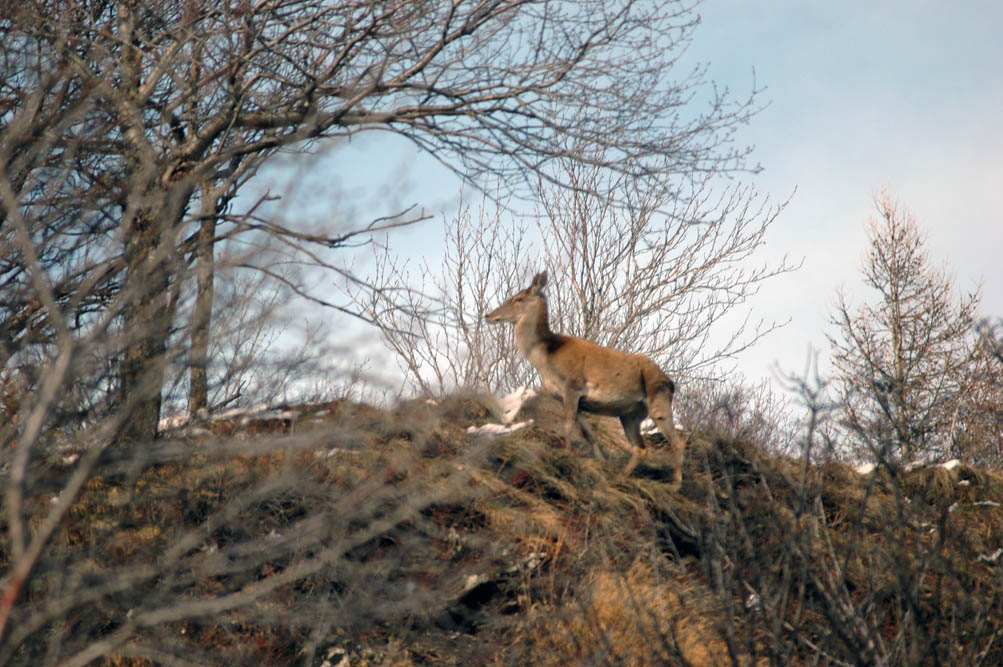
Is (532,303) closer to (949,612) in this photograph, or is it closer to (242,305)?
(949,612)

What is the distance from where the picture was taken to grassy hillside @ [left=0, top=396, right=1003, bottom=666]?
5.02 meters

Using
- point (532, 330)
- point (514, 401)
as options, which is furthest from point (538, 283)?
point (514, 401)

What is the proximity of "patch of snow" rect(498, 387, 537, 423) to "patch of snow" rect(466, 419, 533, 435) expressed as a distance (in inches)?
8.8

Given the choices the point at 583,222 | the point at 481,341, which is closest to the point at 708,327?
the point at 583,222

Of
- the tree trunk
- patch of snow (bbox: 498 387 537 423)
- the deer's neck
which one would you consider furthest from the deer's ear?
the tree trunk

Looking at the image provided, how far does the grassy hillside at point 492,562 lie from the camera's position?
5023mm

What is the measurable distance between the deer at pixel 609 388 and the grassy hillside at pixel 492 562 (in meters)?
0.24

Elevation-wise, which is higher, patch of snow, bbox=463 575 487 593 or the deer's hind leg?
the deer's hind leg

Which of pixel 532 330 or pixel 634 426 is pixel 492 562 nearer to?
pixel 634 426

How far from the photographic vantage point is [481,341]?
59.8 feet

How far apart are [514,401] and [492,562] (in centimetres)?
259

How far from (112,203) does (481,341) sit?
13788mm

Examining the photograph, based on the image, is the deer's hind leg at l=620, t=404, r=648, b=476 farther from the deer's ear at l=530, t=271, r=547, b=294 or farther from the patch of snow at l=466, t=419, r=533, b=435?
the deer's ear at l=530, t=271, r=547, b=294

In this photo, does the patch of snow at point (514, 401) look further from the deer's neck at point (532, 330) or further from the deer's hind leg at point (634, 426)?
the deer's hind leg at point (634, 426)
